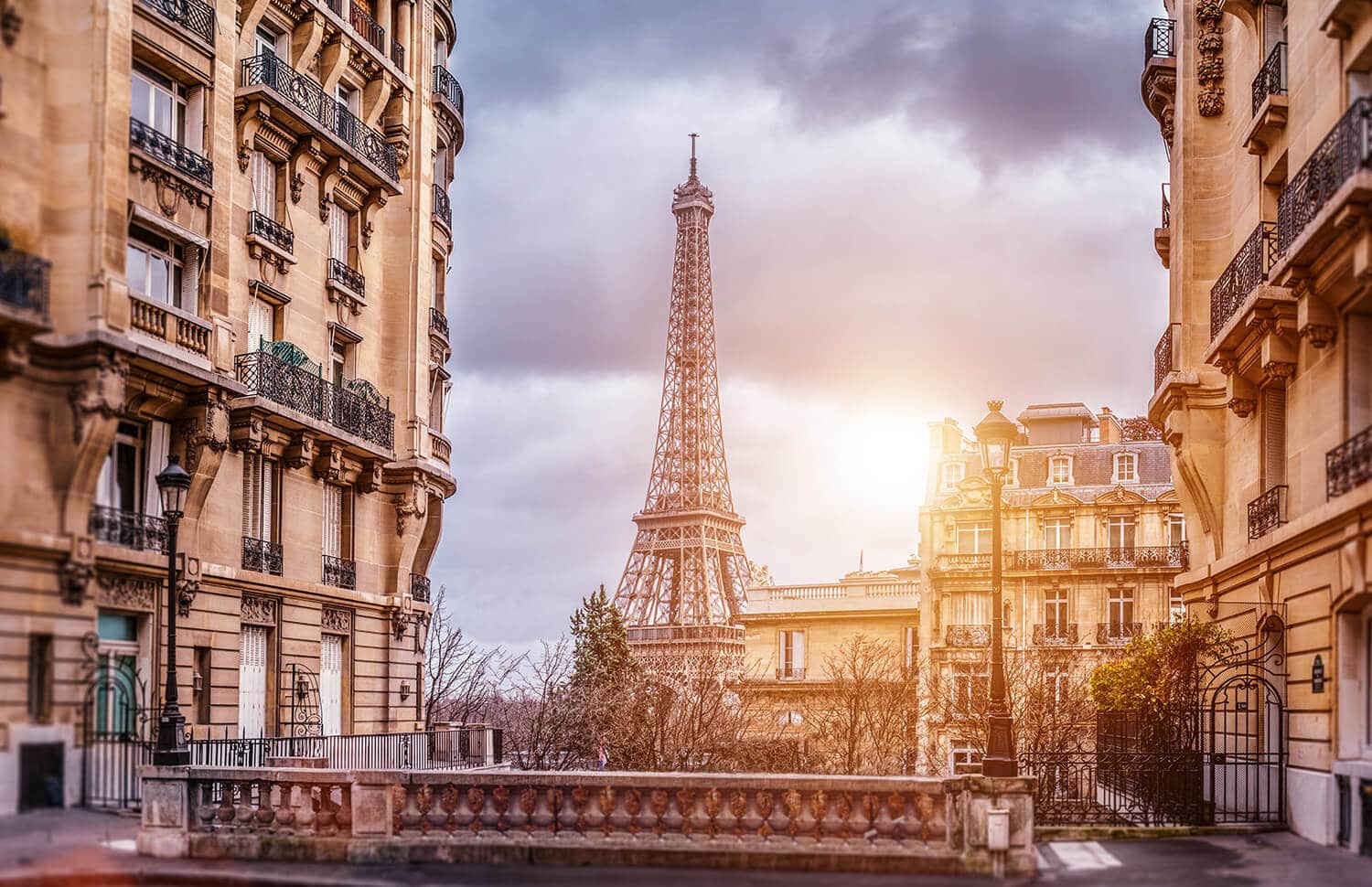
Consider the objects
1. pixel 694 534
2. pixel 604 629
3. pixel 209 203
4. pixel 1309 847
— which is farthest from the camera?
pixel 694 534

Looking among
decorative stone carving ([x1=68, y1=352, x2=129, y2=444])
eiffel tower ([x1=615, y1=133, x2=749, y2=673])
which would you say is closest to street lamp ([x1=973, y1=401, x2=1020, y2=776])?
decorative stone carving ([x1=68, y1=352, x2=129, y2=444])

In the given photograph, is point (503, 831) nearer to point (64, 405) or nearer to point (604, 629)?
point (64, 405)

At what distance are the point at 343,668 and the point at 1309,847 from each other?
2057 centimetres

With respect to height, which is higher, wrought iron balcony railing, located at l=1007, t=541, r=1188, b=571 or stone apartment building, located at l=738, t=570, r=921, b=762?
wrought iron balcony railing, located at l=1007, t=541, r=1188, b=571

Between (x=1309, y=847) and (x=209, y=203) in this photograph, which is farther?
(x=209, y=203)

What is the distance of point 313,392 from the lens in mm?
31781

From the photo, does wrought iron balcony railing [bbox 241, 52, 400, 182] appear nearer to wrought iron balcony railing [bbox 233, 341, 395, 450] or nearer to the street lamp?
wrought iron balcony railing [bbox 233, 341, 395, 450]

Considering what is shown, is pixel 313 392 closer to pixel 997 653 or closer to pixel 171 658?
pixel 171 658

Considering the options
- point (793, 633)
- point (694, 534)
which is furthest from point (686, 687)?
point (694, 534)

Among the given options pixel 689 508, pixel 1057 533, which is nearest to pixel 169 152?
pixel 1057 533

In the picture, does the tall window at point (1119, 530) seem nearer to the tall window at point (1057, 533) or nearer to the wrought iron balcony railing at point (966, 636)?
the tall window at point (1057, 533)

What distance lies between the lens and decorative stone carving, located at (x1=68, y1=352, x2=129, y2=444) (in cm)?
2173

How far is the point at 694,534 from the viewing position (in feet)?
361

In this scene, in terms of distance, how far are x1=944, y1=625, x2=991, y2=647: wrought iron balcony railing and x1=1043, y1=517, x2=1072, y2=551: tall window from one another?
4.53 meters
